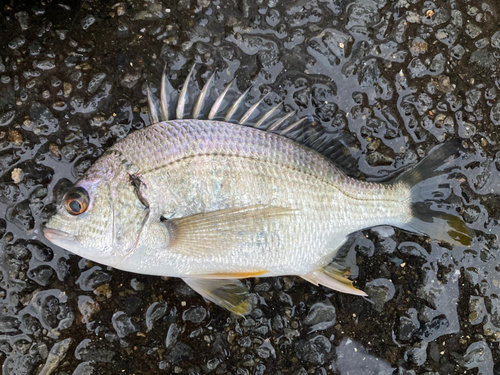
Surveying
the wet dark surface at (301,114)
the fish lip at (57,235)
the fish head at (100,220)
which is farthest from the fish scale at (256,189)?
the fish lip at (57,235)

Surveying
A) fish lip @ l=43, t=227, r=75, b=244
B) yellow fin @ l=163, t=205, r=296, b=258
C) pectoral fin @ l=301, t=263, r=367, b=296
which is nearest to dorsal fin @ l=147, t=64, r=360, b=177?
yellow fin @ l=163, t=205, r=296, b=258

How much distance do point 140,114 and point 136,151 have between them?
0.45 meters

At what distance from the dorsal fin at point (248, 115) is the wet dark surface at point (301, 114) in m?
0.19

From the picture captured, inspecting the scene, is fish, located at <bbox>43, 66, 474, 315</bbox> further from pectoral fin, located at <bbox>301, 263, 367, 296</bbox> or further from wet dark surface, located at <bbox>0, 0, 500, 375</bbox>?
wet dark surface, located at <bbox>0, 0, 500, 375</bbox>

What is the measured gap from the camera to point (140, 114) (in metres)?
2.45

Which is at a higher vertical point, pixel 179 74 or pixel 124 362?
pixel 179 74

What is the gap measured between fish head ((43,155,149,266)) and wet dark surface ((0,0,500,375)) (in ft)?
1.43

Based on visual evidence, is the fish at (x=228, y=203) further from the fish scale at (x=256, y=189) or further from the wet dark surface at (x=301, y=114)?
the wet dark surface at (x=301, y=114)

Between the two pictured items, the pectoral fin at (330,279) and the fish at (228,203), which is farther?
the pectoral fin at (330,279)

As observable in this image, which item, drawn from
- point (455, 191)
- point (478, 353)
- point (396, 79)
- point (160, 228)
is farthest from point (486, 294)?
point (160, 228)

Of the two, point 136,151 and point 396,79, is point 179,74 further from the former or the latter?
point 396,79

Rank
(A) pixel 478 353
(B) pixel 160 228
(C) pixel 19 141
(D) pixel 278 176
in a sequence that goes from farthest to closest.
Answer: (A) pixel 478 353 < (C) pixel 19 141 < (D) pixel 278 176 < (B) pixel 160 228

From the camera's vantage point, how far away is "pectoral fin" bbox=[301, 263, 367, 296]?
7.50 feet

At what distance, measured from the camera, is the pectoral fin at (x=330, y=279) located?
7.50 feet
